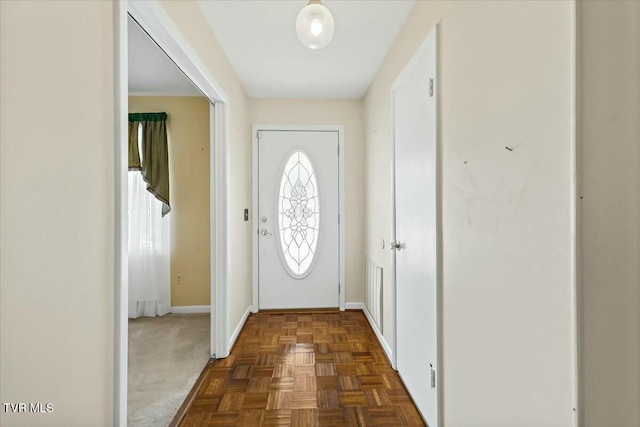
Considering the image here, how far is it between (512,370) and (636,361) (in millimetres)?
455

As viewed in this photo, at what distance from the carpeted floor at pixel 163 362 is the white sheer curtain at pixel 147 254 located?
6.6 inches

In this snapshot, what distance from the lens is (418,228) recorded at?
1.83 meters

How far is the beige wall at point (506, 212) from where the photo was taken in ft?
2.62

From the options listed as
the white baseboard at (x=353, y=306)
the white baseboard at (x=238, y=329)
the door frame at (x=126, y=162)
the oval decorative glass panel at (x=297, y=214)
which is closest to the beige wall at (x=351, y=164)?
the white baseboard at (x=353, y=306)

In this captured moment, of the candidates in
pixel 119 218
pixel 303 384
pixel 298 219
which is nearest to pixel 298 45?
pixel 298 219

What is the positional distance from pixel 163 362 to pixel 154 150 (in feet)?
7.15

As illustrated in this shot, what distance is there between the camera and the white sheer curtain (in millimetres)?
3471

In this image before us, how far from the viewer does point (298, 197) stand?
3623mm

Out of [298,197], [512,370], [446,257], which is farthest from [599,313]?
[298,197]

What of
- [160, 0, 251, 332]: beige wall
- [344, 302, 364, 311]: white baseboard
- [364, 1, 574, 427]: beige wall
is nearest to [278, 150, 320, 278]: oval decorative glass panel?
[160, 0, 251, 332]: beige wall

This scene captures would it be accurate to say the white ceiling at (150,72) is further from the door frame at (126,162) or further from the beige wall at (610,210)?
the beige wall at (610,210)

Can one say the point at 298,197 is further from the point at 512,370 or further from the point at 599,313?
the point at 599,313

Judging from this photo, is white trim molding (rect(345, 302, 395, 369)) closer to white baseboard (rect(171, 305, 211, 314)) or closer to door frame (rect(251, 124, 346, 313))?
door frame (rect(251, 124, 346, 313))

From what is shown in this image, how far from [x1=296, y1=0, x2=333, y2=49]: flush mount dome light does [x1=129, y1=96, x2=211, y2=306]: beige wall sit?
7.78ft
